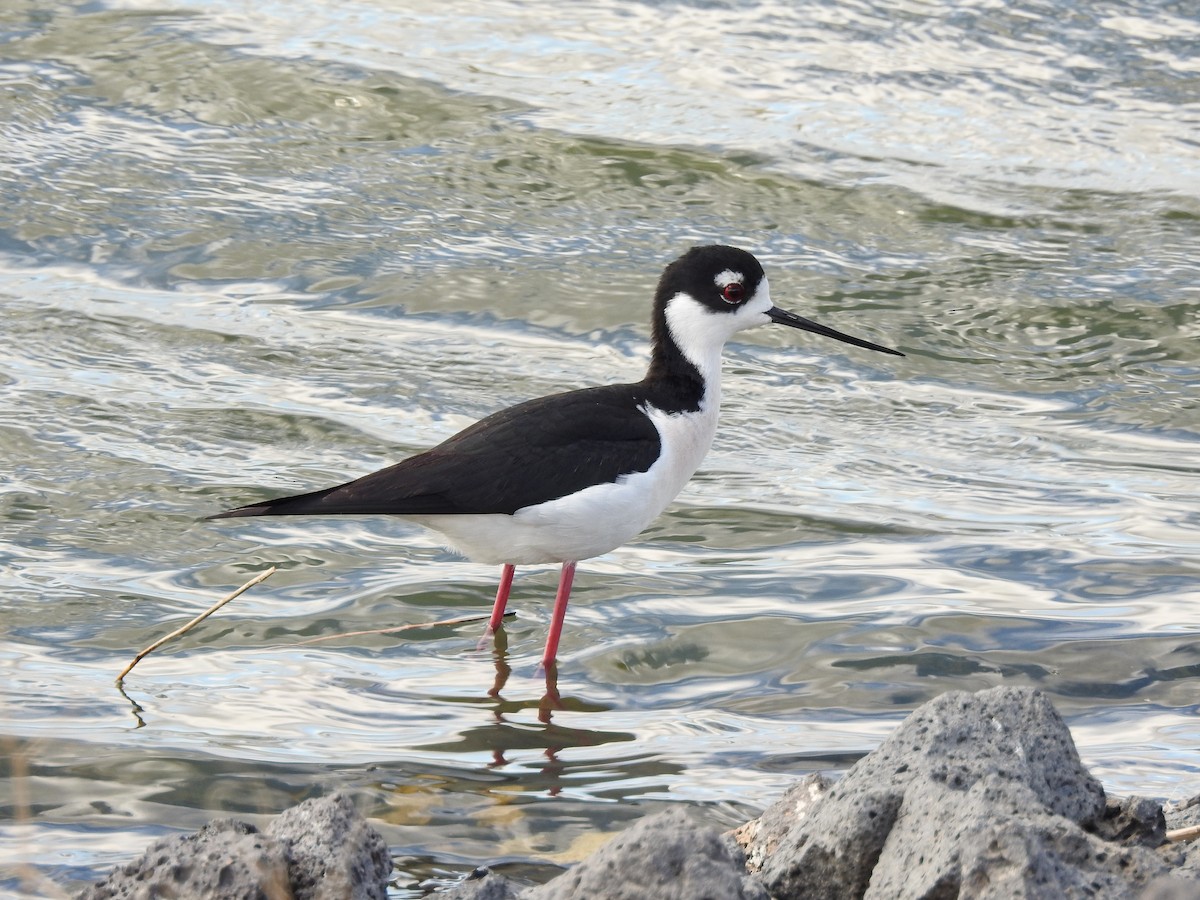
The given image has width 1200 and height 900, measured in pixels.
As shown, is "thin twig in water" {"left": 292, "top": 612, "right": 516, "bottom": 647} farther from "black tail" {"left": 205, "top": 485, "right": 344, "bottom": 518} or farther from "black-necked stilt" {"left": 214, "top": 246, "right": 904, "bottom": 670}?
"black tail" {"left": 205, "top": 485, "right": 344, "bottom": 518}

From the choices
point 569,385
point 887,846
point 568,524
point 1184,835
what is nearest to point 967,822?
point 887,846

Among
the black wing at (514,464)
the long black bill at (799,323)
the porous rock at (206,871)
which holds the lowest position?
the porous rock at (206,871)

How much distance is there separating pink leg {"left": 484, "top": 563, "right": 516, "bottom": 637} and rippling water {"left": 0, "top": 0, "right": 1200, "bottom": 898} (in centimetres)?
13

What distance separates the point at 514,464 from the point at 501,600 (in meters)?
0.55

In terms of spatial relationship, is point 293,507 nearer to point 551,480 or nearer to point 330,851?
point 551,480

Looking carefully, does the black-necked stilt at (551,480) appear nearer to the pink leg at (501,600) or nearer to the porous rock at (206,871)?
the pink leg at (501,600)

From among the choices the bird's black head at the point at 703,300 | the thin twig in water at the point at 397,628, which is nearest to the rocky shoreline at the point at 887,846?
the thin twig in water at the point at 397,628

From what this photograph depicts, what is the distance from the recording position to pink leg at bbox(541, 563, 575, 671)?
5.92 metres

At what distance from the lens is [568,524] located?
236 inches

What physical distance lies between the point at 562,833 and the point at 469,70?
820cm

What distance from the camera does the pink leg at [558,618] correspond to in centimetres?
592

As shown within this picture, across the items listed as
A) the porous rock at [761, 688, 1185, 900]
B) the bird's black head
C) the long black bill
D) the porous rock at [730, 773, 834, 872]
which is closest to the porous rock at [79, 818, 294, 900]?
the porous rock at [761, 688, 1185, 900]

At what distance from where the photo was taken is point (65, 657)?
5.82m

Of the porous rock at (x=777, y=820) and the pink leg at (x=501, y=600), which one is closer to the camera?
the porous rock at (x=777, y=820)
